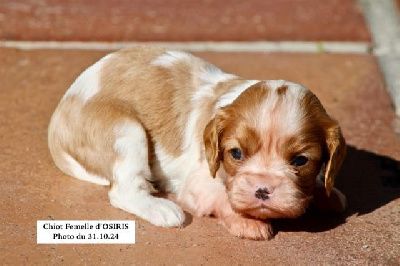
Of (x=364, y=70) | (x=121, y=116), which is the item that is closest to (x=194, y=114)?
(x=121, y=116)

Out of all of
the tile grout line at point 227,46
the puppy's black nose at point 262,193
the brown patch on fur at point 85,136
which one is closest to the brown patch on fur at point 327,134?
the puppy's black nose at point 262,193

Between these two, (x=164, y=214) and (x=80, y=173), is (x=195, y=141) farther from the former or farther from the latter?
(x=80, y=173)

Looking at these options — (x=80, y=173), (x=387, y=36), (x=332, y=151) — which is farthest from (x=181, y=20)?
(x=332, y=151)

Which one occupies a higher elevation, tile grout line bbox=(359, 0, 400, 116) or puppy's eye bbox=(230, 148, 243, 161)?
tile grout line bbox=(359, 0, 400, 116)

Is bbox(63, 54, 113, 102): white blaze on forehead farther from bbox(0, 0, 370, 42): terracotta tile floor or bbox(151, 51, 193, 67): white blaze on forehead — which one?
bbox(0, 0, 370, 42): terracotta tile floor

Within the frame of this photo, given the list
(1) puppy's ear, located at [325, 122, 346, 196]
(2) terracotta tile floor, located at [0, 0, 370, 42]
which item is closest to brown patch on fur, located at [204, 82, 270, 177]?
(1) puppy's ear, located at [325, 122, 346, 196]

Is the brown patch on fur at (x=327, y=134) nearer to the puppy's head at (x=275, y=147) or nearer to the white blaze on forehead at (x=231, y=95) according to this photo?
the puppy's head at (x=275, y=147)

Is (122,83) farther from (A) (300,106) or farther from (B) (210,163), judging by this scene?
(A) (300,106)
